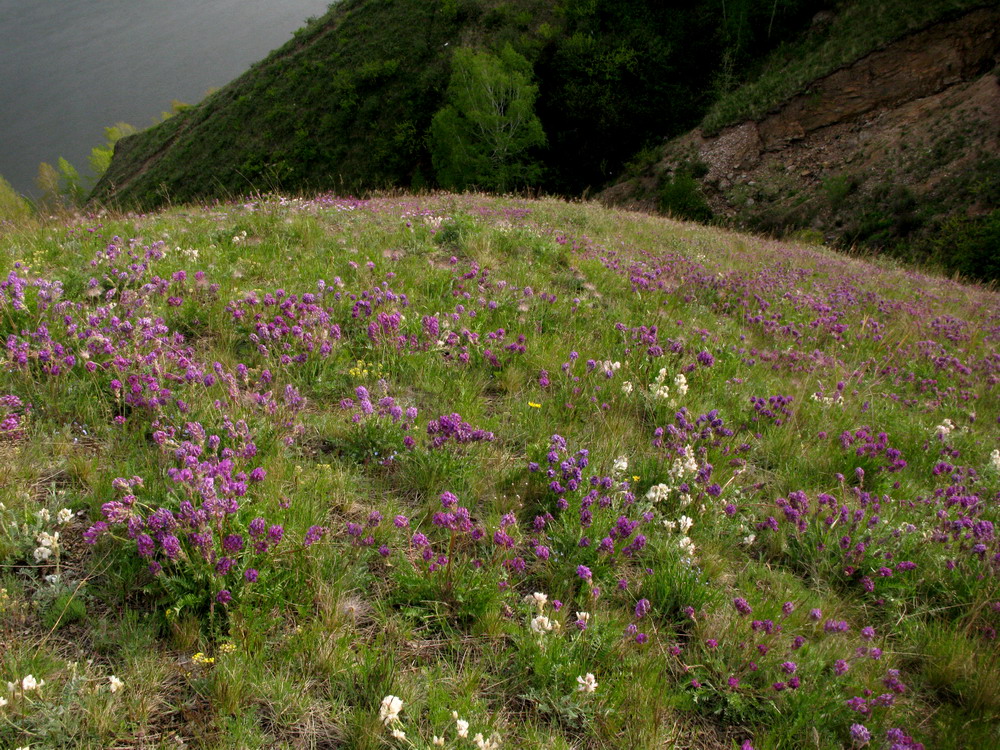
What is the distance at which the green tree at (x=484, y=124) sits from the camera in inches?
1515

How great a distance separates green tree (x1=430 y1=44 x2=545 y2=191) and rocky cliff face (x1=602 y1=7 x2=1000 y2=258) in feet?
31.4

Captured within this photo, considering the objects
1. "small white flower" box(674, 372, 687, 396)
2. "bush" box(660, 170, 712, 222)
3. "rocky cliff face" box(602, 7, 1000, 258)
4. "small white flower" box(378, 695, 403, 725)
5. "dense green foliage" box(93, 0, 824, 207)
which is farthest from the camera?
"dense green foliage" box(93, 0, 824, 207)

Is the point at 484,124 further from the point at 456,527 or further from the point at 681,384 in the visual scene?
the point at 456,527

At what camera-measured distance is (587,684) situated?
2229mm

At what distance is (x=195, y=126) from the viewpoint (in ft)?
165

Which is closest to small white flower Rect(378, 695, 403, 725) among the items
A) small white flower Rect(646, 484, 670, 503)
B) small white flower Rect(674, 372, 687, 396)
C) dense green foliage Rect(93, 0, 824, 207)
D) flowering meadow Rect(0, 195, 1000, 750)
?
flowering meadow Rect(0, 195, 1000, 750)

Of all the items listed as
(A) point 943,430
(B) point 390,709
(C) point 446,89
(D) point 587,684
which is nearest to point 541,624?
(D) point 587,684

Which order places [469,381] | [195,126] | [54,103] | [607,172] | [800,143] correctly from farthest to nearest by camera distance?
1. [54,103]
2. [195,126]
3. [607,172]
4. [800,143]
5. [469,381]

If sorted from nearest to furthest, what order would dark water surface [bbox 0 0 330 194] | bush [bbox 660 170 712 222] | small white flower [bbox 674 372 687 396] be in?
small white flower [bbox 674 372 687 396] → bush [bbox 660 170 712 222] → dark water surface [bbox 0 0 330 194]

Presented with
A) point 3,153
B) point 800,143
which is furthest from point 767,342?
point 3,153

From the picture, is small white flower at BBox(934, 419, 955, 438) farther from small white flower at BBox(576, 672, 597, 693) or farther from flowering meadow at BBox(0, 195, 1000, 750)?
small white flower at BBox(576, 672, 597, 693)

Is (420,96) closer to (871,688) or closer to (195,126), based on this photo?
(195,126)

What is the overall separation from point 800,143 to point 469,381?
39.5m

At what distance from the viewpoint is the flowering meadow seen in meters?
2.18
